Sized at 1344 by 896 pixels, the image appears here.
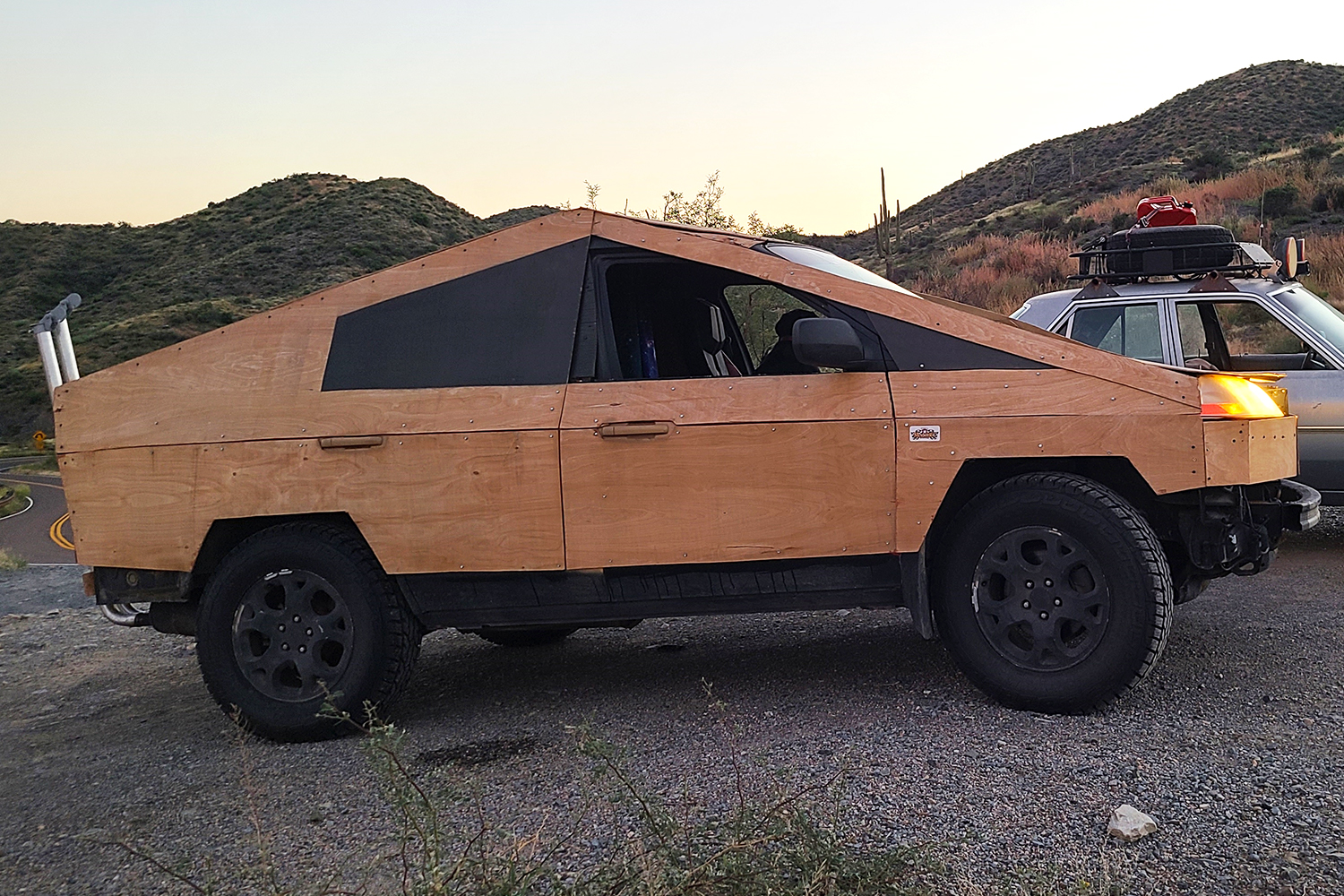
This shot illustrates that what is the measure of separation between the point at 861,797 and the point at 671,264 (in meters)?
2.42

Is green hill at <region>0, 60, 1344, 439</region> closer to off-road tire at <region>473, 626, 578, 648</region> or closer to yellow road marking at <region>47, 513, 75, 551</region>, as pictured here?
yellow road marking at <region>47, 513, 75, 551</region>

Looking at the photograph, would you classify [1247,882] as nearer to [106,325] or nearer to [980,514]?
[980,514]

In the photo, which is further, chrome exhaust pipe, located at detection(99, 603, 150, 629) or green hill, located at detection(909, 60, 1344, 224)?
green hill, located at detection(909, 60, 1344, 224)

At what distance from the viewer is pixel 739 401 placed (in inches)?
185

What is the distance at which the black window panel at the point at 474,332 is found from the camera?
193 inches

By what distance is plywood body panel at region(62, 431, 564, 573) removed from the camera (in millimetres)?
4793

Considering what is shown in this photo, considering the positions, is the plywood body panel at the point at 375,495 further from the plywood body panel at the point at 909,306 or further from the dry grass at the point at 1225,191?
the dry grass at the point at 1225,191

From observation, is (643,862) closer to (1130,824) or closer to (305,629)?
(1130,824)

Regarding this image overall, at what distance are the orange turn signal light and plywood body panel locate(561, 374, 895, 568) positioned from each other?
1.23m

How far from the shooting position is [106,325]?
2461 inches

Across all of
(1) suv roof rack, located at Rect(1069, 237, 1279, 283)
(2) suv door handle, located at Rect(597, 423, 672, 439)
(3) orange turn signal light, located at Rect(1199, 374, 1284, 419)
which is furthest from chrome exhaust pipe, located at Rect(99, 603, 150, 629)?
(1) suv roof rack, located at Rect(1069, 237, 1279, 283)

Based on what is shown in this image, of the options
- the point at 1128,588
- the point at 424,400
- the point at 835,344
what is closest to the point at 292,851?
the point at 424,400

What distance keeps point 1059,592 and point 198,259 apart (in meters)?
75.9

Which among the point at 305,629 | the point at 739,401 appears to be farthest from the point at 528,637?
the point at 739,401
